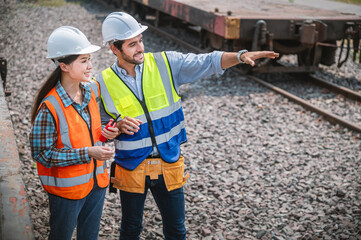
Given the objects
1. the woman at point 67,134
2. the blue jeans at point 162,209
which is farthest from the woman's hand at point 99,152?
the blue jeans at point 162,209

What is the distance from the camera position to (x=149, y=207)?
4230mm

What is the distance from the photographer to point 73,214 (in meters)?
2.50

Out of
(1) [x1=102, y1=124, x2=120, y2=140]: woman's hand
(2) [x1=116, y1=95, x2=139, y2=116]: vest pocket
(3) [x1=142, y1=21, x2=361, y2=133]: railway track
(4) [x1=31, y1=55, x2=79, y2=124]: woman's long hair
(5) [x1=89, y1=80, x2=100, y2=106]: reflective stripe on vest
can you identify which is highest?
(4) [x1=31, y1=55, x2=79, y2=124]: woman's long hair

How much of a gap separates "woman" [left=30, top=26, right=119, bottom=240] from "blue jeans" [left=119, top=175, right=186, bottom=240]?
0.35m

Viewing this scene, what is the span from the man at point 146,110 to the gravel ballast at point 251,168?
1.58ft

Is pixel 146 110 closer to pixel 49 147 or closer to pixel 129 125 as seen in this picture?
pixel 129 125

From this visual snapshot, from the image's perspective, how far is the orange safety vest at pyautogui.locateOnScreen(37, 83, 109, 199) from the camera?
2395mm

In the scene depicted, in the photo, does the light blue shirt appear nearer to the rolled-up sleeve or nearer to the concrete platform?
the rolled-up sleeve

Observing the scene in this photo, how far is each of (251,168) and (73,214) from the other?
9.41ft

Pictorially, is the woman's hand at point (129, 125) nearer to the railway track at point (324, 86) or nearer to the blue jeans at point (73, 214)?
the blue jeans at point (73, 214)

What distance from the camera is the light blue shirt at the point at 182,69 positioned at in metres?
2.82

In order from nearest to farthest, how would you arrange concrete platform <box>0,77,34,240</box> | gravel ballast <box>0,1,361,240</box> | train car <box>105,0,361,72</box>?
concrete platform <box>0,77,34,240</box>
gravel ballast <box>0,1,361,240</box>
train car <box>105,0,361,72</box>

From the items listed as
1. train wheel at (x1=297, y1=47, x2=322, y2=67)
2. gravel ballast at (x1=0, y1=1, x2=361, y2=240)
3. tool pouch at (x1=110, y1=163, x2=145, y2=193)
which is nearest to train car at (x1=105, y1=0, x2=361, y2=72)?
train wheel at (x1=297, y1=47, x2=322, y2=67)

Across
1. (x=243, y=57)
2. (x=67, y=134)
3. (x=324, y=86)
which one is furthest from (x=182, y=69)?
(x=324, y=86)
